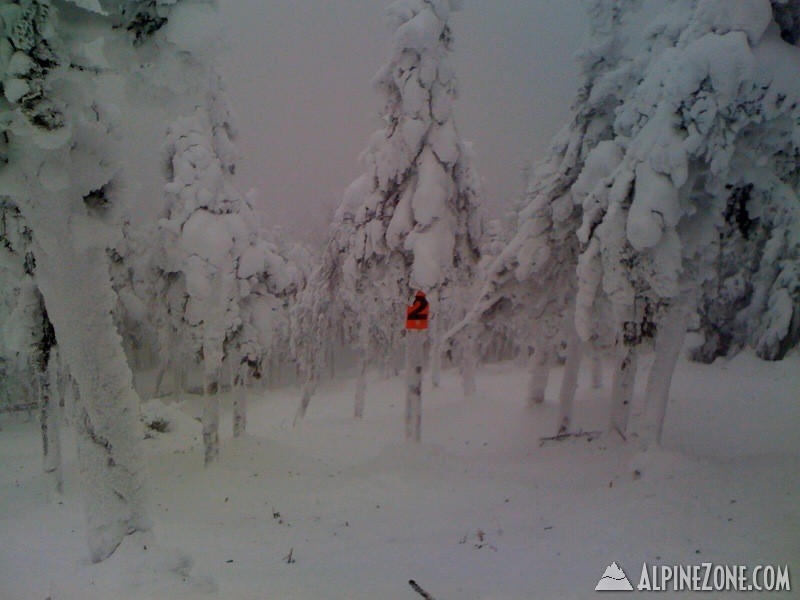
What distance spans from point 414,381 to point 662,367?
236 inches

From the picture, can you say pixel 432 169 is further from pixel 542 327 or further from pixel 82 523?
pixel 82 523

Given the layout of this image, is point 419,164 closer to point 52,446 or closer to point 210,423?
point 210,423

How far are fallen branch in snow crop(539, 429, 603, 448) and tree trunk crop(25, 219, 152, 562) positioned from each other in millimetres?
10915

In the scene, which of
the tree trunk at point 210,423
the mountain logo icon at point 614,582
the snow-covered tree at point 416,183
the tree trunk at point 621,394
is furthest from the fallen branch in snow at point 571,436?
the tree trunk at point 210,423

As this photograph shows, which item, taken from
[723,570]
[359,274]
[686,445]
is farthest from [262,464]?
[686,445]

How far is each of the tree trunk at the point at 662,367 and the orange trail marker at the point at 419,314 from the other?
4999mm

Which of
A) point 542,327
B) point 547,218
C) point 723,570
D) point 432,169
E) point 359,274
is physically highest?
point 432,169

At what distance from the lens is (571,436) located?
12.8 meters

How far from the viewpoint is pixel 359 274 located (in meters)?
12.4

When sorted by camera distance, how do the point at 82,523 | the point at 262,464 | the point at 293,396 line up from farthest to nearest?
the point at 293,396
the point at 262,464
the point at 82,523

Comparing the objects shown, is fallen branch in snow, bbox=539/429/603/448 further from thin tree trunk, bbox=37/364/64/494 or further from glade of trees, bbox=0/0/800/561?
thin tree trunk, bbox=37/364/64/494

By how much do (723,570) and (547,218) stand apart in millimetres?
9264

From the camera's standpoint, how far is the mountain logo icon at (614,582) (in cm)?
479

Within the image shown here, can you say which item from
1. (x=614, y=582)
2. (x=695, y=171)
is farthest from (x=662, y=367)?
(x=614, y=582)
